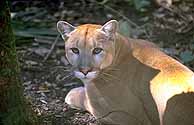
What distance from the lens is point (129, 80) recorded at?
4.74 metres

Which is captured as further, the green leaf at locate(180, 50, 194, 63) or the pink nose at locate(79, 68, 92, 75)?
the green leaf at locate(180, 50, 194, 63)

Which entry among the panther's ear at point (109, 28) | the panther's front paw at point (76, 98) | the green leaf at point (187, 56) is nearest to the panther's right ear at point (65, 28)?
the panther's ear at point (109, 28)

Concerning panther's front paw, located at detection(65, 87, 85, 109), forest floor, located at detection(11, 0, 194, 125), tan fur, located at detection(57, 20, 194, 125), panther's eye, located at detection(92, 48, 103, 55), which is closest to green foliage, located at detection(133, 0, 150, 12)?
forest floor, located at detection(11, 0, 194, 125)

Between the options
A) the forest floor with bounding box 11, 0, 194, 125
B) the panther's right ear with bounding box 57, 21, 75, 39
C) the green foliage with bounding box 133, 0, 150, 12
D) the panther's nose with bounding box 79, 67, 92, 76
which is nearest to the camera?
the panther's nose with bounding box 79, 67, 92, 76

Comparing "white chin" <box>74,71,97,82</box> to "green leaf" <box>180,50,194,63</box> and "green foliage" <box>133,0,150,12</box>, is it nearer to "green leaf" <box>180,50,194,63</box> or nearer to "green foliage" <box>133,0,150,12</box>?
"green leaf" <box>180,50,194,63</box>

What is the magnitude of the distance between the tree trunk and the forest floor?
493mm

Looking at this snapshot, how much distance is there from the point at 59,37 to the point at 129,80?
7.31 feet

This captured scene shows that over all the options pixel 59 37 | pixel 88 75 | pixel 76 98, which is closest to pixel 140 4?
pixel 59 37

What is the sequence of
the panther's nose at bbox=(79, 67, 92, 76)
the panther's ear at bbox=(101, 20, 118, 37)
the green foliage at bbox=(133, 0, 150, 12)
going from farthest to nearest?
the green foliage at bbox=(133, 0, 150, 12) → the panther's ear at bbox=(101, 20, 118, 37) → the panther's nose at bbox=(79, 67, 92, 76)

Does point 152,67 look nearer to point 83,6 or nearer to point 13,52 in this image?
point 13,52

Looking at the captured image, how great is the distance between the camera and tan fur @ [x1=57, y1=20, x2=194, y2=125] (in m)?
4.55

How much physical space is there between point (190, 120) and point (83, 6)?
3514 mm

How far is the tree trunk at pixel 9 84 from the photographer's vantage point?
13.5 feet

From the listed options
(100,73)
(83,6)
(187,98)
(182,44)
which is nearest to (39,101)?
(100,73)
